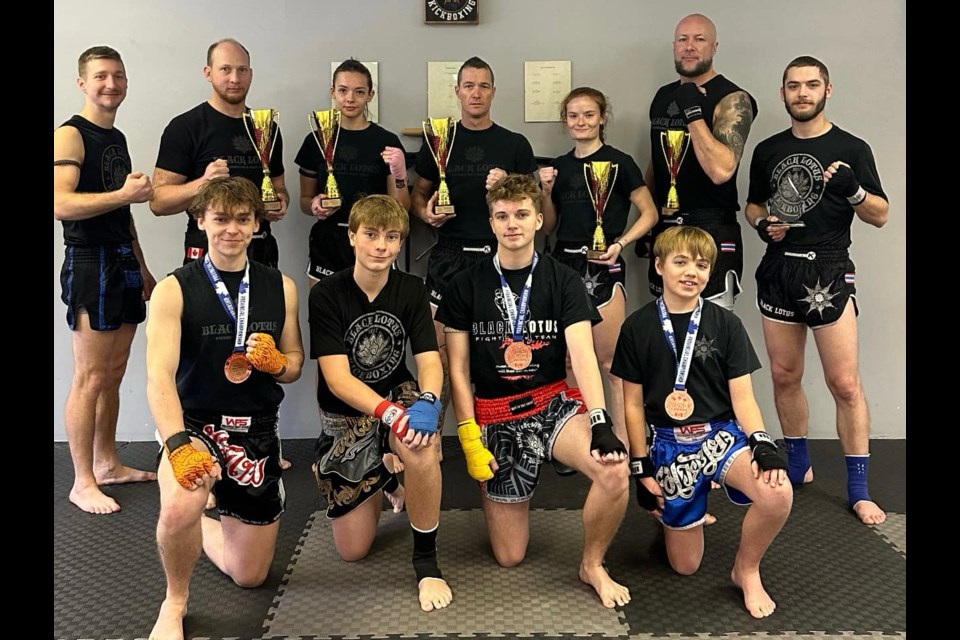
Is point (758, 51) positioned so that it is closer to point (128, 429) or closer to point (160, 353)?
point (160, 353)

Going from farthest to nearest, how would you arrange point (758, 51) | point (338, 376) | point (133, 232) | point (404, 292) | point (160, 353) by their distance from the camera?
point (758, 51) → point (133, 232) → point (404, 292) → point (338, 376) → point (160, 353)

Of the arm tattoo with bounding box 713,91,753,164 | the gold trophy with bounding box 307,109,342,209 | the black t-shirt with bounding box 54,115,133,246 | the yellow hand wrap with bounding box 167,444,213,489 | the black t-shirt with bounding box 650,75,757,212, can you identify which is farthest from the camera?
the black t-shirt with bounding box 650,75,757,212

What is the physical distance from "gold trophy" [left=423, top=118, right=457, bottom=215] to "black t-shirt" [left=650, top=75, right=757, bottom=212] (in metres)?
1.21

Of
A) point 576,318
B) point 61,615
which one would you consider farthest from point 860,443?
point 61,615

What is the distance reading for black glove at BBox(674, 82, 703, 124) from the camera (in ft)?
12.4

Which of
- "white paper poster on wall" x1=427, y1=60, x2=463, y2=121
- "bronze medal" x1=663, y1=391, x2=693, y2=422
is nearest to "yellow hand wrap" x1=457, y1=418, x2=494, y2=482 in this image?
"bronze medal" x1=663, y1=391, x2=693, y2=422

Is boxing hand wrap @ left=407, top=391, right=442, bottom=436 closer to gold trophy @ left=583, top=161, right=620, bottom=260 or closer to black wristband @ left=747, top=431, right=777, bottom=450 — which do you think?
black wristband @ left=747, top=431, right=777, bottom=450

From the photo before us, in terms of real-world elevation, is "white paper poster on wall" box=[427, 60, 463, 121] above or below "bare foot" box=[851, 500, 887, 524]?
above

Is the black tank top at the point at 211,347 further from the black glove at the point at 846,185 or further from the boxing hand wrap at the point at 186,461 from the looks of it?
the black glove at the point at 846,185

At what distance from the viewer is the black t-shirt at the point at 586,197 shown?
3943 millimetres

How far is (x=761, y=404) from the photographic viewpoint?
4.66 metres

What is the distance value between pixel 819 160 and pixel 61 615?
12.7 ft

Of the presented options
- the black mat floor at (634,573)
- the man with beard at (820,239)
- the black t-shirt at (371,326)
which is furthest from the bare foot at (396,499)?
the man with beard at (820,239)

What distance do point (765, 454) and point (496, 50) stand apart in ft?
9.78
